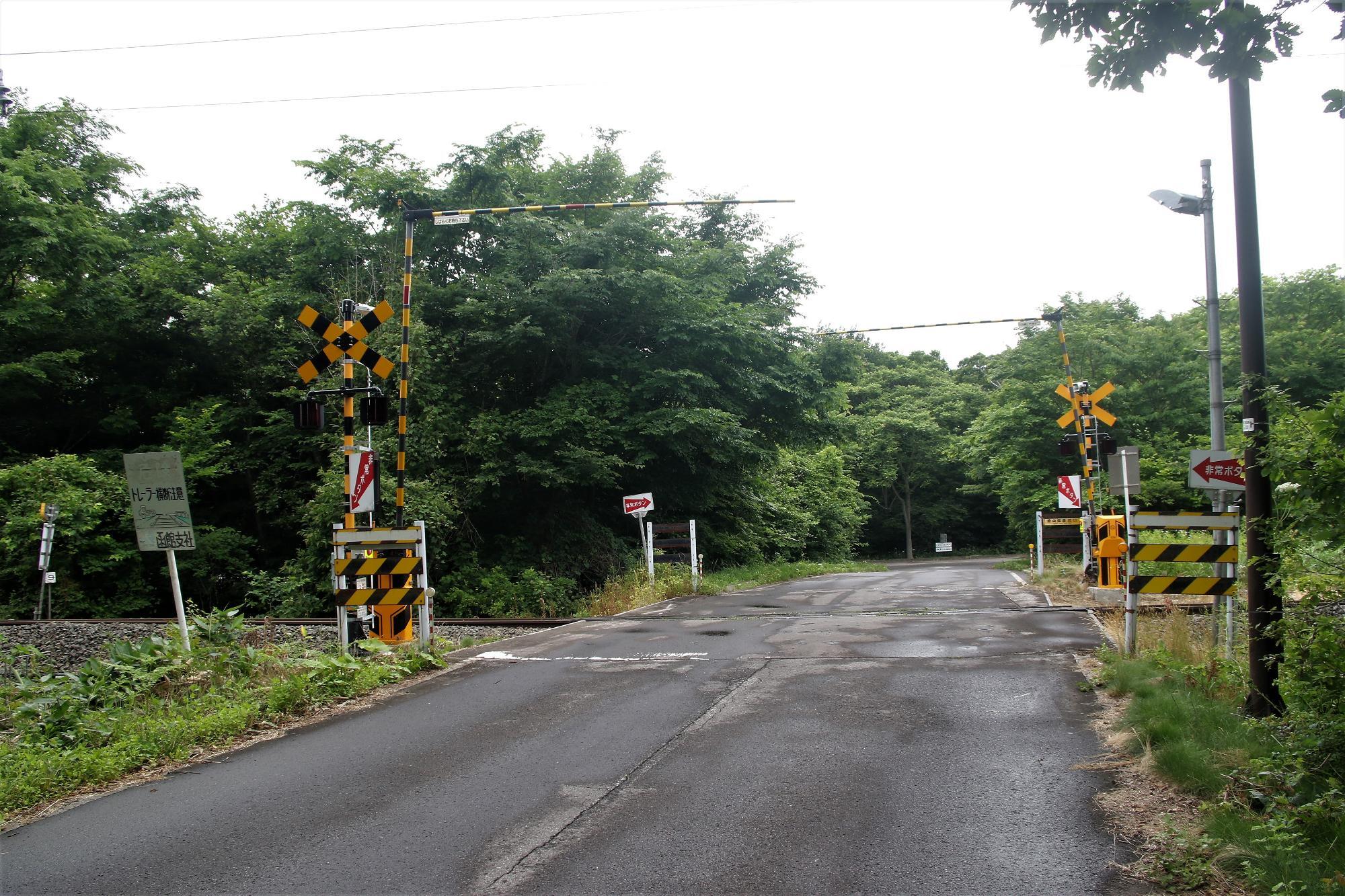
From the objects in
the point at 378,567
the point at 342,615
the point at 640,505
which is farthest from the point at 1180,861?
the point at 640,505

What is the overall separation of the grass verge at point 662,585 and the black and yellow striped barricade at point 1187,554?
30.3ft

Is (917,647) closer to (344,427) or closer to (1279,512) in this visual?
(1279,512)

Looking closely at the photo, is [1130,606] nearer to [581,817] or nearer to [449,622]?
[581,817]

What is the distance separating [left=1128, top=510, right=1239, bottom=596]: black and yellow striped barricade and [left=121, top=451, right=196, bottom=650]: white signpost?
8.98 m

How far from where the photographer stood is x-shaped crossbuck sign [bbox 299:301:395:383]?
11039mm

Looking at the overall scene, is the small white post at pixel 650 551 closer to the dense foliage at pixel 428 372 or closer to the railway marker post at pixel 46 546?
the dense foliage at pixel 428 372

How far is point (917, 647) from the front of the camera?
10844 millimetres

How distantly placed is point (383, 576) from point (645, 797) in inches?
249

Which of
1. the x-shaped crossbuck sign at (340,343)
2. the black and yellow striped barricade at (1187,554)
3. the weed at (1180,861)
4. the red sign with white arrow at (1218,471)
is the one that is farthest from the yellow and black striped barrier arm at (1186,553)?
the x-shaped crossbuck sign at (340,343)

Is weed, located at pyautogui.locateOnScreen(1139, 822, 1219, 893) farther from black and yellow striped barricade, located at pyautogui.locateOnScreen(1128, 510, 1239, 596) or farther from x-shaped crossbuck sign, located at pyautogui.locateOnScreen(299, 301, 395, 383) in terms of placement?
x-shaped crossbuck sign, located at pyautogui.locateOnScreen(299, 301, 395, 383)

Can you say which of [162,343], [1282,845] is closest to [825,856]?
[1282,845]

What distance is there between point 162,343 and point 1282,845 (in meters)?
29.7

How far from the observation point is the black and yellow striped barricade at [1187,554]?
8.25 metres

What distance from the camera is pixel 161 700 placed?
8.20 m
